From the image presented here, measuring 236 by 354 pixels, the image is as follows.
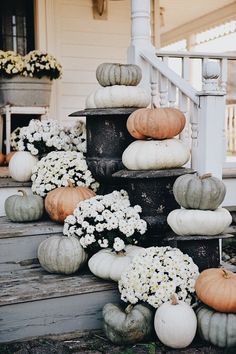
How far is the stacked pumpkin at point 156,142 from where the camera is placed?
327 centimetres

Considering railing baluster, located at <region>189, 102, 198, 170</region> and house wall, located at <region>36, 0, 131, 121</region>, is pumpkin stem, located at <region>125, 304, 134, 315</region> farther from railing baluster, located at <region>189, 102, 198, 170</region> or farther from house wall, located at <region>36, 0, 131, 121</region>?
house wall, located at <region>36, 0, 131, 121</region>

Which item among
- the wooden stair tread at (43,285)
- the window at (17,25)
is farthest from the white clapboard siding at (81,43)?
the wooden stair tread at (43,285)

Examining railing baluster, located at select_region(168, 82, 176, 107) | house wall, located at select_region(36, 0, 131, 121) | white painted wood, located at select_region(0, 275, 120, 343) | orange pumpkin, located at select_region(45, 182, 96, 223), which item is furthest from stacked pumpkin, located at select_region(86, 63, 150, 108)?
house wall, located at select_region(36, 0, 131, 121)

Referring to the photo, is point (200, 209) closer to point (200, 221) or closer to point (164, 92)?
point (200, 221)

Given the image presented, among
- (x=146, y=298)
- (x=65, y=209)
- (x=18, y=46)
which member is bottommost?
(x=146, y=298)

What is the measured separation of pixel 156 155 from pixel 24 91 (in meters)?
2.20

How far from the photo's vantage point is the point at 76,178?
376 cm

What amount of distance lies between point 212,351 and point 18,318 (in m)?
1.03

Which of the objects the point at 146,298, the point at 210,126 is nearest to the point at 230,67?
the point at 210,126

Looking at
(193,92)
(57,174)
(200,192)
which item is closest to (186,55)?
(193,92)

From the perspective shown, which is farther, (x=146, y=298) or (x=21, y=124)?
(x=21, y=124)

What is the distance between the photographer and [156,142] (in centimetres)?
331

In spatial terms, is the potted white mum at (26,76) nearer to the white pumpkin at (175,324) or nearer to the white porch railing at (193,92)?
the white porch railing at (193,92)

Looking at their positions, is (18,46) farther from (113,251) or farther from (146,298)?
(146,298)
